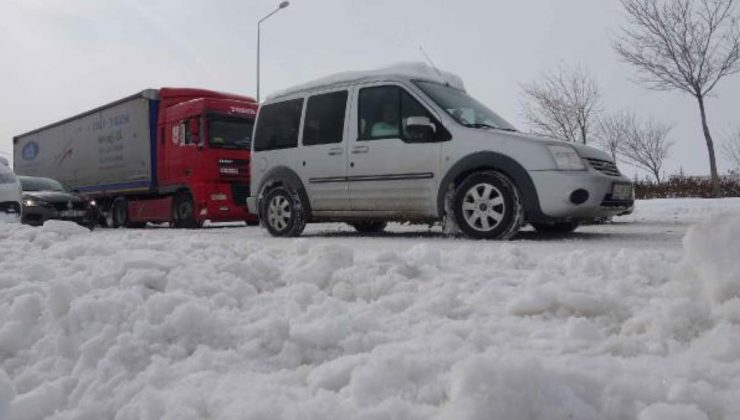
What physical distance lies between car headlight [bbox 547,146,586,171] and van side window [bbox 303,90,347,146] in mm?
2465

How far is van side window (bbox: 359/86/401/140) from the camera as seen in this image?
6602 millimetres

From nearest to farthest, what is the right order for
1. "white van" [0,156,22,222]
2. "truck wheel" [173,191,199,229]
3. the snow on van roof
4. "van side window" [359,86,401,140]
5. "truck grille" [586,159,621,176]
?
"truck grille" [586,159,621,176]
"van side window" [359,86,401,140]
the snow on van roof
"white van" [0,156,22,222]
"truck wheel" [173,191,199,229]

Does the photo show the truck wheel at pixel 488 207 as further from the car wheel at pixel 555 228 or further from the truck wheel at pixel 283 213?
the truck wheel at pixel 283 213

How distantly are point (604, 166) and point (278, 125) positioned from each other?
13.1 ft

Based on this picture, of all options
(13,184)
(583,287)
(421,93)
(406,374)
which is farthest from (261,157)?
(406,374)

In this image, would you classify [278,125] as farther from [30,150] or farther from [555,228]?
[30,150]

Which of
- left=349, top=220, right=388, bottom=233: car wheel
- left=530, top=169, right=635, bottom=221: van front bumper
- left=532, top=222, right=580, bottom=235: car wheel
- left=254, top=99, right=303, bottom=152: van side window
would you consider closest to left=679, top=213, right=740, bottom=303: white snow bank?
left=530, top=169, right=635, bottom=221: van front bumper

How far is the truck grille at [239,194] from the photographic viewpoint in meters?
11.6

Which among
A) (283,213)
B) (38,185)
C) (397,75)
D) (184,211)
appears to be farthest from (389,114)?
(38,185)

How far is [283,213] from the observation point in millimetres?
7562

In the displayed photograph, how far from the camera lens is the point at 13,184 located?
991cm

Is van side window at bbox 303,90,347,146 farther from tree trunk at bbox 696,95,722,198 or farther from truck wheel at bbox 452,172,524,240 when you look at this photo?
tree trunk at bbox 696,95,722,198

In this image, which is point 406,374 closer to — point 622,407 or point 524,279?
point 622,407

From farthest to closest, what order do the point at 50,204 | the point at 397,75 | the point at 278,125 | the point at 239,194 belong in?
the point at 50,204 < the point at 239,194 < the point at 278,125 < the point at 397,75
